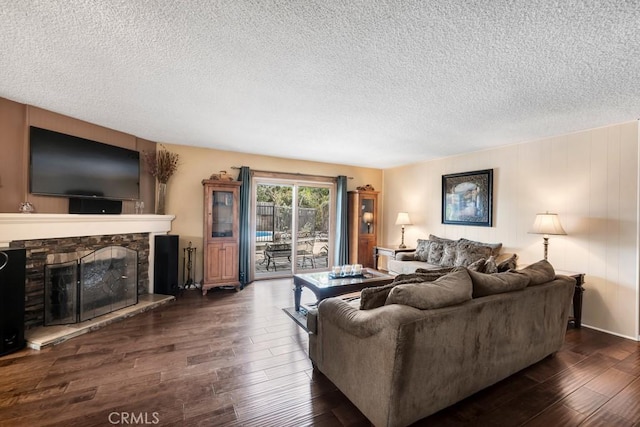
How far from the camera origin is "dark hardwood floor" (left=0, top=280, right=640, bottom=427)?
6.02 ft

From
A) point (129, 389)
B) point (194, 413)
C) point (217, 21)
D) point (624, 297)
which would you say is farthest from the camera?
point (624, 297)

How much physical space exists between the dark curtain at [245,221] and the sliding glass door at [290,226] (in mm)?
201

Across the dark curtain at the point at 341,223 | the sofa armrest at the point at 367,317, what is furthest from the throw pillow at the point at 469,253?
the sofa armrest at the point at 367,317

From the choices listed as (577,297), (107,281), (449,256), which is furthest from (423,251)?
(107,281)

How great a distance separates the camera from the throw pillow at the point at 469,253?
4203mm

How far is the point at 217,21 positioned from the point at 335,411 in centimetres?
269

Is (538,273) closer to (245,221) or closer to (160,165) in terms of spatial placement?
(245,221)

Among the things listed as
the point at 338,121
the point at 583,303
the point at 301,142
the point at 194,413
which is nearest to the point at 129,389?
the point at 194,413

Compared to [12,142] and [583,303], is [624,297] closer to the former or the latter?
[583,303]

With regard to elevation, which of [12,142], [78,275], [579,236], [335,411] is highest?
[12,142]

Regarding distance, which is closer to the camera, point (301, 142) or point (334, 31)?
point (334, 31)

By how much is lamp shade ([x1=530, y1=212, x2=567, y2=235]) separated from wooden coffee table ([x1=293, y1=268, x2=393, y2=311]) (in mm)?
2047

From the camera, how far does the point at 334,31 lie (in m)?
1.74

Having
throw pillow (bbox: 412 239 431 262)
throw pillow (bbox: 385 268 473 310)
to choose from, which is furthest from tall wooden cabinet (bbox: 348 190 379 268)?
throw pillow (bbox: 385 268 473 310)
